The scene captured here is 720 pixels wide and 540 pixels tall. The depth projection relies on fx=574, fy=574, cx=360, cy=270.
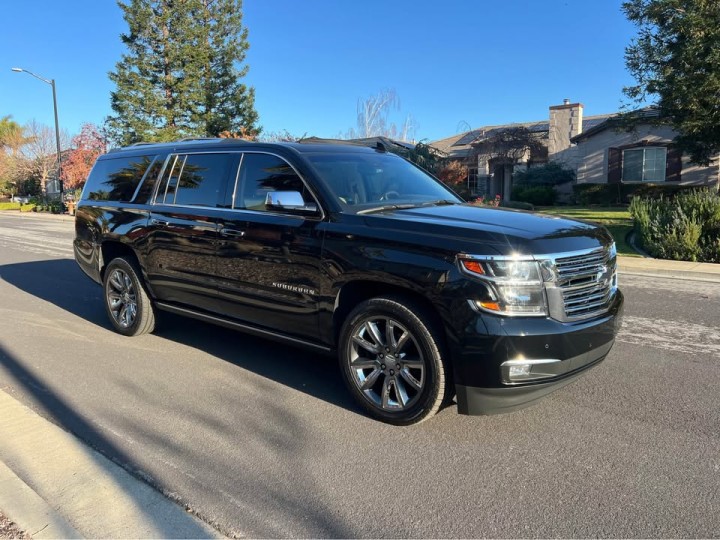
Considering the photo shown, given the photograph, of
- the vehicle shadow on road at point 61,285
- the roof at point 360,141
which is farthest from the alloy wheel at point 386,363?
the vehicle shadow on road at point 61,285

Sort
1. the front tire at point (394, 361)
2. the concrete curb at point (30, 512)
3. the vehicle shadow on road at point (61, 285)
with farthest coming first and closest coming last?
the vehicle shadow on road at point (61, 285) < the front tire at point (394, 361) < the concrete curb at point (30, 512)

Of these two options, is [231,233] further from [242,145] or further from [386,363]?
[386,363]

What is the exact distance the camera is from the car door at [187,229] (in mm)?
5105

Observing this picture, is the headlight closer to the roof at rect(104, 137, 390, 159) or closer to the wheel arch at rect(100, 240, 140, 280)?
the roof at rect(104, 137, 390, 159)

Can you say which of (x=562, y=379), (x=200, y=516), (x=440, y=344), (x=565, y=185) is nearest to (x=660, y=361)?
(x=562, y=379)

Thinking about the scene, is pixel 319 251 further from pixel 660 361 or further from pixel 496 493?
pixel 660 361

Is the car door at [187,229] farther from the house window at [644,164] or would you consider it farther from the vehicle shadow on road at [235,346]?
the house window at [644,164]

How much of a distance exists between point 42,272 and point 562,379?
10.4 meters

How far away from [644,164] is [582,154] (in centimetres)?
316

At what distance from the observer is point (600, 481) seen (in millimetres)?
3213

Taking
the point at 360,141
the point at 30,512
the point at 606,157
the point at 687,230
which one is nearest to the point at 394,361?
the point at 30,512

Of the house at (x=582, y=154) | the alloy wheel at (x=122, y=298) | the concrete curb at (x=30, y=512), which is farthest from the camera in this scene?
the house at (x=582, y=154)

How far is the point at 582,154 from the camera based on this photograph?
97.6 ft

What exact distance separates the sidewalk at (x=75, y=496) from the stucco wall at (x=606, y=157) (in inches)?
1100
